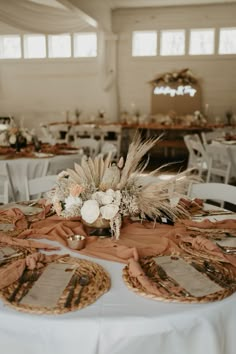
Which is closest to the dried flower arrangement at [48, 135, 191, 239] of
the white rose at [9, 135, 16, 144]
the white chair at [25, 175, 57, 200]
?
the white chair at [25, 175, 57, 200]

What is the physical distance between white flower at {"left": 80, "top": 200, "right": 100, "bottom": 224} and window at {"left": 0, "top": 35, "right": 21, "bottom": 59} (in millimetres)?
11053

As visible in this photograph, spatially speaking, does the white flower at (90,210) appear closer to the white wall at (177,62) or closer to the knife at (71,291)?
the knife at (71,291)

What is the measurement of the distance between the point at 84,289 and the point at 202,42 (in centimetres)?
1048

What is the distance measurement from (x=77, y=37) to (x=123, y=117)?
9.03 ft

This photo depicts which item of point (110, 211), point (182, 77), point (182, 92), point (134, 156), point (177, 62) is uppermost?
point (177, 62)

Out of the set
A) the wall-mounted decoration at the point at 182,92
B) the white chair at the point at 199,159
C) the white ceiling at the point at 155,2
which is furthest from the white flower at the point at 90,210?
the wall-mounted decoration at the point at 182,92

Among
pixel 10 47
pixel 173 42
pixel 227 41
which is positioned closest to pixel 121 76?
pixel 173 42

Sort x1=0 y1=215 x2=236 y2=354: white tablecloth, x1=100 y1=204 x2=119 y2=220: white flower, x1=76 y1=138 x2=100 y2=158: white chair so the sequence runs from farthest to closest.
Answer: x1=76 y1=138 x2=100 y2=158: white chair < x1=100 y1=204 x2=119 y2=220: white flower < x1=0 y1=215 x2=236 y2=354: white tablecloth

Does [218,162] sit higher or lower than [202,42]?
lower

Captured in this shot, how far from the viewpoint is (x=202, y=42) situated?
419 inches

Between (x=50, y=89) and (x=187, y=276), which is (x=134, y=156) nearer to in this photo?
(x=187, y=276)

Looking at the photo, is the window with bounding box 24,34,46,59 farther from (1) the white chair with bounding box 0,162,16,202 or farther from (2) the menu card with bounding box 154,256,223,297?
(2) the menu card with bounding box 154,256,223,297

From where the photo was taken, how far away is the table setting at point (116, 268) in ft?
3.66

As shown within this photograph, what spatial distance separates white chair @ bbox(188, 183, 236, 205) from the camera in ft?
8.08
